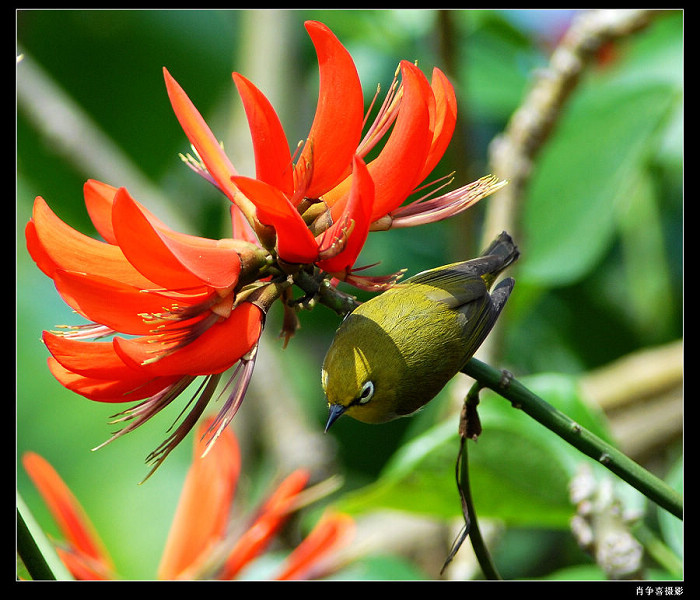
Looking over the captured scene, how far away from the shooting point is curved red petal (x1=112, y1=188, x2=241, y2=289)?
0.56 m

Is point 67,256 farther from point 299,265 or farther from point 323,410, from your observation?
point 323,410

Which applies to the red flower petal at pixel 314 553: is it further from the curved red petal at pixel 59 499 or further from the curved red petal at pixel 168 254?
the curved red petal at pixel 168 254

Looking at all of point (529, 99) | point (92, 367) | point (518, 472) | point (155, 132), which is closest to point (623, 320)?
point (529, 99)

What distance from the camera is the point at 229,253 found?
0.64 meters

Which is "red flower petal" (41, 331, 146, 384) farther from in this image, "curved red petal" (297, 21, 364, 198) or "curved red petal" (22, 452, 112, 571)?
"curved red petal" (22, 452, 112, 571)

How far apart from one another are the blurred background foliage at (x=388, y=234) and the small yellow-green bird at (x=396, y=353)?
50 cm

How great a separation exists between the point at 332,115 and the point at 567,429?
1.05 feet

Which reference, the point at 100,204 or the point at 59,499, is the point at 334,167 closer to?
the point at 100,204

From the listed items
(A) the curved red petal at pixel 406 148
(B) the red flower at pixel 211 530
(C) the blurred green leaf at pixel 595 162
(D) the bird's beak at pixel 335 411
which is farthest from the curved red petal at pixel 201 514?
(C) the blurred green leaf at pixel 595 162

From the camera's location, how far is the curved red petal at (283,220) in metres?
0.58

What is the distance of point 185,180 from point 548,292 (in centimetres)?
113

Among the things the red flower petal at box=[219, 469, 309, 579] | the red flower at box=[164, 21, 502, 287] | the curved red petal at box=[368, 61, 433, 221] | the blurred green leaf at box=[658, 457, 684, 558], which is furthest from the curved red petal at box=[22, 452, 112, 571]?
the blurred green leaf at box=[658, 457, 684, 558]

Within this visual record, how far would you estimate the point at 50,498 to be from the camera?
0.98 meters
